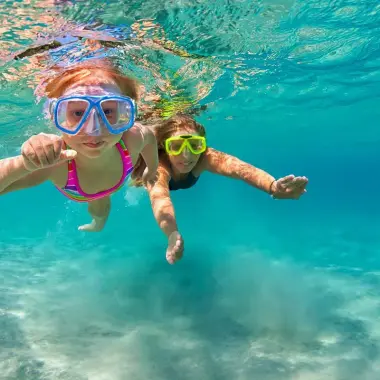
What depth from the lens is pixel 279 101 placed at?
79.1ft

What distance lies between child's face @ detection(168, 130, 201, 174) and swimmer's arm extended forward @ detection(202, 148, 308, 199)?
0.39m

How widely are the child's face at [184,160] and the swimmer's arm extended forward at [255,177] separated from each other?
15.3 inches

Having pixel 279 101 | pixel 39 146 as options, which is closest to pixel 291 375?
pixel 39 146

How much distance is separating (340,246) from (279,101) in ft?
34.2

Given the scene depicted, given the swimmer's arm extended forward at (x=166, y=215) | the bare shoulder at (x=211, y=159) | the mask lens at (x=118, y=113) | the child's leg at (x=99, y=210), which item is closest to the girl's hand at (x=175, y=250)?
the swimmer's arm extended forward at (x=166, y=215)

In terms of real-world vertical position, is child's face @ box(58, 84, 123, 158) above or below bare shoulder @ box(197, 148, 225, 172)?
above

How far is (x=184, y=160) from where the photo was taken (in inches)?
318

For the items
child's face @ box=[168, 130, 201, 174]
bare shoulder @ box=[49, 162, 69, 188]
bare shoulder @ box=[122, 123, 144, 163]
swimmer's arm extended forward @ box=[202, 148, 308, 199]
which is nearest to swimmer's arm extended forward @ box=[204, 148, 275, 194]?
swimmer's arm extended forward @ box=[202, 148, 308, 199]

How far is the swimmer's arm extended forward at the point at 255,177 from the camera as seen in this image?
18.3 feet

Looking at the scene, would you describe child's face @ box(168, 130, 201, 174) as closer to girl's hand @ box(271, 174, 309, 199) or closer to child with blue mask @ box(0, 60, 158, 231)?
child with blue mask @ box(0, 60, 158, 231)

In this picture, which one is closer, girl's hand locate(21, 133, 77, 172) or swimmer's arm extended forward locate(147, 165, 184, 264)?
girl's hand locate(21, 133, 77, 172)

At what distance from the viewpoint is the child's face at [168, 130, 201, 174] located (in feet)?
26.0

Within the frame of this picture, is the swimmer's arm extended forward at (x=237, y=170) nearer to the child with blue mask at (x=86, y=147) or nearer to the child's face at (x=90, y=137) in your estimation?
the child with blue mask at (x=86, y=147)

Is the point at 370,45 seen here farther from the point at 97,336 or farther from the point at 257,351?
the point at 97,336
